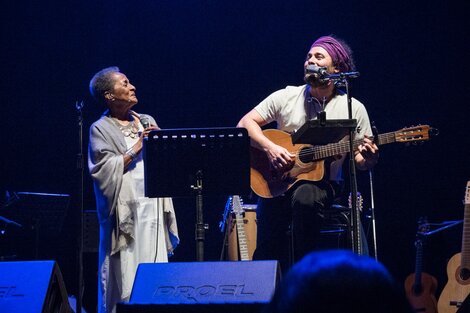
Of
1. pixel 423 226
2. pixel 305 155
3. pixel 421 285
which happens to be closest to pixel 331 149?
pixel 305 155

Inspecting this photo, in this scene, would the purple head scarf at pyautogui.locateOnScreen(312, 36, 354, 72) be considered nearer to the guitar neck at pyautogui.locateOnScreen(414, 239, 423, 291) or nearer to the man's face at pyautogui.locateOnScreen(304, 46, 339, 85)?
the man's face at pyautogui.locateOnScreen(304, 46, 339, 85)

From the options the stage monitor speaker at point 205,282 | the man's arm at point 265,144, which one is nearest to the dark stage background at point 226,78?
the man's arm at point 265,144

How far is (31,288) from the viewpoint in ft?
11.8

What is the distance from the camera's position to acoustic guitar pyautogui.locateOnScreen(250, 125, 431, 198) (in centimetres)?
504

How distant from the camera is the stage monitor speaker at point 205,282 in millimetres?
3443

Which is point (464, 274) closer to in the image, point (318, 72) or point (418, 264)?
point (418, 264)

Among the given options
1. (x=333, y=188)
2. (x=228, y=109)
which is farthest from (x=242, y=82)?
(x=333, y=188)

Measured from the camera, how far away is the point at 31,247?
7.80 meters

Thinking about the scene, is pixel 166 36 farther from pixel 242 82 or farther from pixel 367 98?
pixel 367 98

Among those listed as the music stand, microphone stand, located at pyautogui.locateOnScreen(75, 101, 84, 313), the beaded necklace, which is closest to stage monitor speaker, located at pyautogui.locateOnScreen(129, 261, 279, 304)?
the music stand

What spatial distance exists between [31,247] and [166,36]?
280 centimetres

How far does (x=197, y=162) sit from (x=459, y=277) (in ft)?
9.43

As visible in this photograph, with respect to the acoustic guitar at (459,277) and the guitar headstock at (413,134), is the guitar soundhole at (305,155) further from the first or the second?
the acoustic guitar at (459,277)

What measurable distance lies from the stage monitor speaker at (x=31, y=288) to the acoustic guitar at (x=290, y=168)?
1.86 meters
